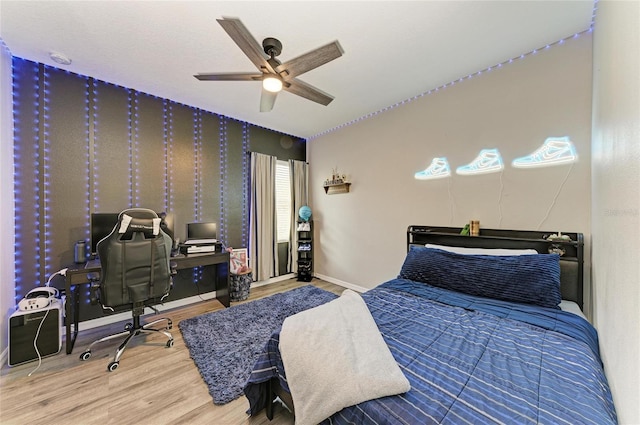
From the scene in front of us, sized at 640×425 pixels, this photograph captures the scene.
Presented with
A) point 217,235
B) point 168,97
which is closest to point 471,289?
point 217,235

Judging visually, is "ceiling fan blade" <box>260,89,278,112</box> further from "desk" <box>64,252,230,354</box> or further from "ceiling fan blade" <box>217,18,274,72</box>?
"desk" <box>64,252,230,354</box>

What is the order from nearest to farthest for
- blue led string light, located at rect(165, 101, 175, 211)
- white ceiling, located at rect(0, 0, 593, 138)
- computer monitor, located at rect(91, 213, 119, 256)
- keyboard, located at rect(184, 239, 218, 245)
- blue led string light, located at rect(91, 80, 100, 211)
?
1. white ceiling, located at rect(0, 0, 593, 138)
2. computer monitor, located at rect(91, 213, 119, 256)
3. blue led string light, located at rect(91, 80, 100, 211)
4. keyboard, located at rect(184, 239, 218, 245)
5. blue led string light, located at rect(165, 101, 175, 211)

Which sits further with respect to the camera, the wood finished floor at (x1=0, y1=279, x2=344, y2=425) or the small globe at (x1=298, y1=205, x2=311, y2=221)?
the small globe at (x1=298, y1=205, x2=311, y2=221)

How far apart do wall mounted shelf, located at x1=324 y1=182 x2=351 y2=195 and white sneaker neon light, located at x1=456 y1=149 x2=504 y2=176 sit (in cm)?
180

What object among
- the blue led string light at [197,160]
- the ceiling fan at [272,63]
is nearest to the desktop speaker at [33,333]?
the blue led string light at [197,160]

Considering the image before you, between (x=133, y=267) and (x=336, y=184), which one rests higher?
(x=336, y=184)

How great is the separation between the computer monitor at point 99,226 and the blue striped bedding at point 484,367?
2.48 m

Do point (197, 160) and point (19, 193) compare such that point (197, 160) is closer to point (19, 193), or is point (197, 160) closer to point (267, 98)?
point (19, 193)

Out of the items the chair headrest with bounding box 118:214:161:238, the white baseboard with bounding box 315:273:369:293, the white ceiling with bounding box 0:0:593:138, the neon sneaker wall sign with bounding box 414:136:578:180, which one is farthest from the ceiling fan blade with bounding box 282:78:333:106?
the white baseboard with bounding box 315:273:369:293

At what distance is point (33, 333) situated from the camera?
206cm

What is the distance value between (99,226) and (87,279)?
2.10 feet

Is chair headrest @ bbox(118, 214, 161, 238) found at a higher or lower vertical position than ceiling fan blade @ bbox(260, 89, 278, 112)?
lower

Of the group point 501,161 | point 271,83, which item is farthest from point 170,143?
point 501,161

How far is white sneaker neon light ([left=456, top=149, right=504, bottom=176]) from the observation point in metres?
2.49
